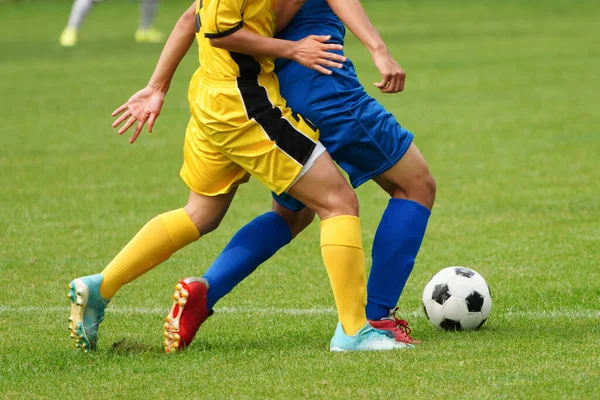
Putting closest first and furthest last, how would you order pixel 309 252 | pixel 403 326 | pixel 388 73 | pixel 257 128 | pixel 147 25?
pixel 388 73
pixel 257 128
pixel 403 326
pixel 309 252
pixel 147 25

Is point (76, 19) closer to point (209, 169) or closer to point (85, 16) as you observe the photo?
point (85, 16)

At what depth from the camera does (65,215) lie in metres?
9.19

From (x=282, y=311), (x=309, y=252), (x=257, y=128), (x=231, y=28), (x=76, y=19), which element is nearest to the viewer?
(x=231, y=28)

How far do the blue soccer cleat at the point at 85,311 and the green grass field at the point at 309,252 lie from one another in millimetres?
104

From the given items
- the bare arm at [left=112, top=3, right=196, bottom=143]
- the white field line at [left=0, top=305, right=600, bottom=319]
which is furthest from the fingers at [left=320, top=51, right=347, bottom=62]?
the white field line at [left=0, top=305, right=600, bottom=319]

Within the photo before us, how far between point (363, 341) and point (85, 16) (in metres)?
23.4

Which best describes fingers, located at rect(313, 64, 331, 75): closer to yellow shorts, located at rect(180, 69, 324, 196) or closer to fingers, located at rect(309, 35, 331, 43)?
fingers, located at rect(309, 35, 331, 43)

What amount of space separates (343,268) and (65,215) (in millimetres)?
4706

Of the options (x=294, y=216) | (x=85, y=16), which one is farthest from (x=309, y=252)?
(x=85, y=16)

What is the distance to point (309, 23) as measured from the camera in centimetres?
513

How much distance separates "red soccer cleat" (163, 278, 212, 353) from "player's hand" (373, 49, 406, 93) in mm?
1237

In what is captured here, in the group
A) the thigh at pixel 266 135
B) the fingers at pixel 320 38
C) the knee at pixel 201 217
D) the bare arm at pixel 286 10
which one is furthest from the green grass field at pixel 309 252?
the bare arm at pixel 286 10

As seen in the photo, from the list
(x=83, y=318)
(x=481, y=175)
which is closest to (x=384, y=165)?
(x=83, y=318)

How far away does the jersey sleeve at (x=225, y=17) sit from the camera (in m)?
4.76
